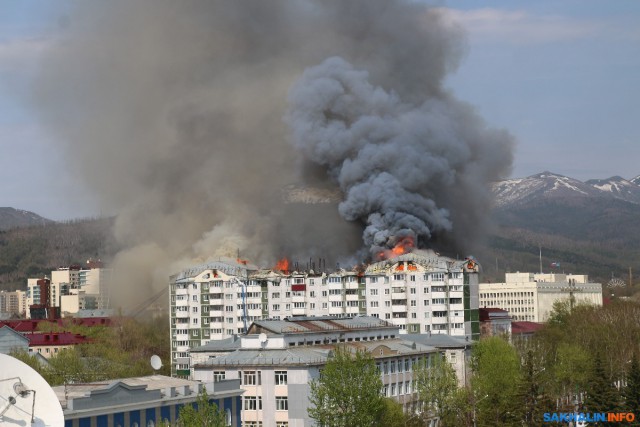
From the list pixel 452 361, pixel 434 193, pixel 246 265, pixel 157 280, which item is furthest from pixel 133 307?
pixel 452 361

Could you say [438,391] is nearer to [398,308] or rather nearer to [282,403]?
[282,403]

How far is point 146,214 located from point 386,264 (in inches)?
1530

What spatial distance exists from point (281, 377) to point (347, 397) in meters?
6.06

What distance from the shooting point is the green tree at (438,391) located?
182ft

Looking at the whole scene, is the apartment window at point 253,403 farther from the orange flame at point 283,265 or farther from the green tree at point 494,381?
the orange flame at point 283,265

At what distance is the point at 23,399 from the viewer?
1383 inches

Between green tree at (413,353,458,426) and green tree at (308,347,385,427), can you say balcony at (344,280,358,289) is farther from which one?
green tree at (308,347,385,427)

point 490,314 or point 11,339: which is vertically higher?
point 490,314

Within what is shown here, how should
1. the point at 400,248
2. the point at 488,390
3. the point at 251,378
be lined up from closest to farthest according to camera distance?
the point at 251,378
the point at 488,390
the point at 400,248

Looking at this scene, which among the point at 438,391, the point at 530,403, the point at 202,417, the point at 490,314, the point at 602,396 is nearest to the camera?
the point at 202,417

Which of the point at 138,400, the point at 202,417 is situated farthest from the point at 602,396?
the point at 202,417

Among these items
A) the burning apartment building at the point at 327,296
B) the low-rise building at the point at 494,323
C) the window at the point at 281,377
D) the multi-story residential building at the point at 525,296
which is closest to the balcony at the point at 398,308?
the burning apartment building at the point at 327,296

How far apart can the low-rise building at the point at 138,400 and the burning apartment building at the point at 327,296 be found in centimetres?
3518

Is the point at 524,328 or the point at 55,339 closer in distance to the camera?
the point at 55,339
